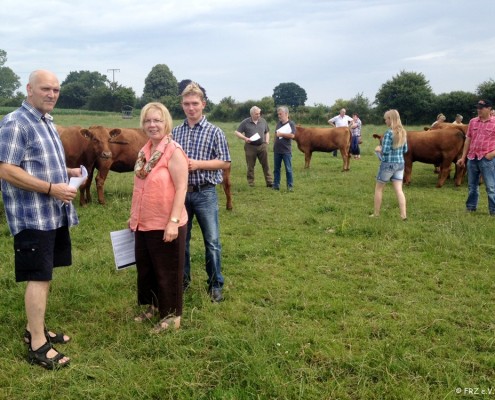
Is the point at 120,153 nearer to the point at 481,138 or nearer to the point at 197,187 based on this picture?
the point at 197,187

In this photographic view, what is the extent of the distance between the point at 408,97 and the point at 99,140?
134ft

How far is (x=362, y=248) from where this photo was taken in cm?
574

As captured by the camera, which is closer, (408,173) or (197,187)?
(197,187)

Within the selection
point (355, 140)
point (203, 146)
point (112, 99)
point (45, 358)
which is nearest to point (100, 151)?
point (203, 146)

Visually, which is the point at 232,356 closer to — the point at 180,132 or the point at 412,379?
the point at 412,379

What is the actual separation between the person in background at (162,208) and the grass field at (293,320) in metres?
0.40

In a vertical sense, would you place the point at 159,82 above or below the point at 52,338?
above

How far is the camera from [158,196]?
10.7 ft

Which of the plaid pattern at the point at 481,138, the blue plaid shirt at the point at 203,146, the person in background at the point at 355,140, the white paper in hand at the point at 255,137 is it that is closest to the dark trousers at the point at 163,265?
the blue plaid shirt at the point at 203,146

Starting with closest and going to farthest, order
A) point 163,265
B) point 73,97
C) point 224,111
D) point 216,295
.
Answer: point 163,265, point 216,295, point 224,111, point 73,97

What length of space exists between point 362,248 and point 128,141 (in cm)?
547

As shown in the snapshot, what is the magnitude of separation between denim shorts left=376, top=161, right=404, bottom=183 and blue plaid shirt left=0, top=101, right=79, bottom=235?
17.4 ft

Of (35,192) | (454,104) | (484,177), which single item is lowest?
(484,177)

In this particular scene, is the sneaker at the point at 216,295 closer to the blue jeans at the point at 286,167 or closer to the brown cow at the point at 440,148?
the blue jeans at the point at 286,167
